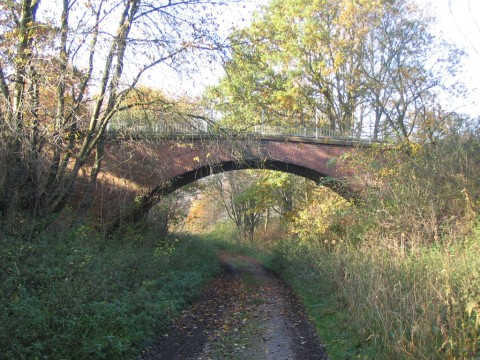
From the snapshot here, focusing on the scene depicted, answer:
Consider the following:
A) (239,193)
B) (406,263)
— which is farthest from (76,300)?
(239,193)

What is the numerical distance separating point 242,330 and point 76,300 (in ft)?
14.0

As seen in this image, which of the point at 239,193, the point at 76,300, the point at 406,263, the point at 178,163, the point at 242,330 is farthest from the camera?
the point at 239,193

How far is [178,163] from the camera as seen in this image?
18.9m

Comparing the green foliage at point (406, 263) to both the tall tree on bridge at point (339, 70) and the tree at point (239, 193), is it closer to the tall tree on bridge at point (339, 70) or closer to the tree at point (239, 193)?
the tall tree on bridge at point (339, 70)

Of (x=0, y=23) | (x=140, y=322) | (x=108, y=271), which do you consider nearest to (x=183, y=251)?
(x=108, y=271)

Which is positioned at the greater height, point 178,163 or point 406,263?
point 178,163

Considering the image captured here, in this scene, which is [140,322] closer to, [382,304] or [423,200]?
[382,304]

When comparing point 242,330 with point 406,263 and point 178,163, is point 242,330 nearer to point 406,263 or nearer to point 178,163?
point 406,263

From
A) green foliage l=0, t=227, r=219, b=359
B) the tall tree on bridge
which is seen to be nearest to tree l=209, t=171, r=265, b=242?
the tall tree on bridge

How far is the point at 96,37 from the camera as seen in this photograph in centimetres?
931

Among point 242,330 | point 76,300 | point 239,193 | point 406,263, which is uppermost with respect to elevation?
point 239,193

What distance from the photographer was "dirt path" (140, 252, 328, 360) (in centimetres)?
783

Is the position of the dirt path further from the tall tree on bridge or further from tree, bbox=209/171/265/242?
tree, bbox=209/171/265/242

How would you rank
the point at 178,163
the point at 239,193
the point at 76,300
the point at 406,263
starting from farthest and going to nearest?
the point at 239,193 < the point at 178,163 < the point at 406,263 < the point at 76,300
